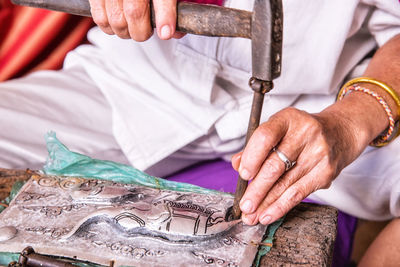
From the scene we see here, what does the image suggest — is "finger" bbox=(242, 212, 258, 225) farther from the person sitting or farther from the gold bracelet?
the gold bracelet

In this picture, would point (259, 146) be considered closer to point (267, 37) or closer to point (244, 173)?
point (244, 173)

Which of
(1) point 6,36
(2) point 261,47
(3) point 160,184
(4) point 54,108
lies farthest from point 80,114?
(2) point 261,47

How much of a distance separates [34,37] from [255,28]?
1.02 m

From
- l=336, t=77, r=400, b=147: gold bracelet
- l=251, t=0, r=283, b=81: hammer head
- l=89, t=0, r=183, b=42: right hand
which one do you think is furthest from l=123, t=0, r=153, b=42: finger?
l=336, t=77, r=400, b=147: gold bracelet

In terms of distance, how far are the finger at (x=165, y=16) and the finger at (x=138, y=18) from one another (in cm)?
2

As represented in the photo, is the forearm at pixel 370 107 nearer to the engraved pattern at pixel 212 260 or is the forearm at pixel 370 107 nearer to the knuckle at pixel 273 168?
the knuckle at pixel 273 168

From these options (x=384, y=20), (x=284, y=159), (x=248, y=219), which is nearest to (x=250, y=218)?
(x=248, y=219)

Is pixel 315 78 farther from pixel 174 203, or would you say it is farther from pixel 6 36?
pixel 6 36

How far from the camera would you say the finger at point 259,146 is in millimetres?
728

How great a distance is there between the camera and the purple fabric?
1.09 meters

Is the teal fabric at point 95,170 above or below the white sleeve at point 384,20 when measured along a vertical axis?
below

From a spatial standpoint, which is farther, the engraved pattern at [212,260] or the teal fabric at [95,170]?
the teal fabric at [95,170]

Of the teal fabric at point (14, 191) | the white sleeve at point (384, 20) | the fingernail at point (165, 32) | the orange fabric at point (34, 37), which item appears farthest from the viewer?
the orange fabric at point (34, 37)

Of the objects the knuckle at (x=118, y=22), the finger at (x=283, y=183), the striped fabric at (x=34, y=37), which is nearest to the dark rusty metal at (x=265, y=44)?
the finger at (x=283, y=183)
